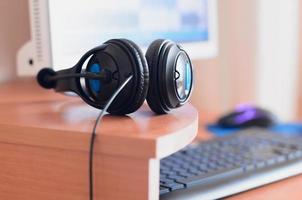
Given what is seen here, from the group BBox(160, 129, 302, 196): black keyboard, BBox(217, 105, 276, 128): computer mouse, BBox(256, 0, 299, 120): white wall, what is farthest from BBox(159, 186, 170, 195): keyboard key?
BBox(256, 0, 299, 120): white wall

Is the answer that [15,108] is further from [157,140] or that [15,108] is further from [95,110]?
[157,140]

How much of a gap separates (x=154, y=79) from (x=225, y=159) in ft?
0.75

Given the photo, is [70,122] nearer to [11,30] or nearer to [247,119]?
[11,30]

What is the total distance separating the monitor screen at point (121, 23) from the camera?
709 millimetres

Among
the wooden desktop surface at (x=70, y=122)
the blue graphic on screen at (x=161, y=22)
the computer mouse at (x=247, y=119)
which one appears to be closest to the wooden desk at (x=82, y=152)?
the wooden desktop surface at (x=70, y=122)

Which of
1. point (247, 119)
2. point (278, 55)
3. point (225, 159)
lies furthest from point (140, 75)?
point (278, 55)

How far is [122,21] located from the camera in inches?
32.7

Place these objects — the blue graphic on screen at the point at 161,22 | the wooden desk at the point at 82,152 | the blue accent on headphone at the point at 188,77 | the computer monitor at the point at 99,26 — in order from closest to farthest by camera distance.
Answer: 1. the wooden desk at the point at 82,152
2. the blue accent on headphone at the point at 188,77
3. the computer monitor at the point at 99,26
4. the blue graphic on screen at the point at 161,22

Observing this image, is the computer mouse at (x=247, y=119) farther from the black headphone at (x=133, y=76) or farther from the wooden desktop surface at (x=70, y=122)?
the black headphone at (x=133, y=76)

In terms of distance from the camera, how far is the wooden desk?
17.3 inches

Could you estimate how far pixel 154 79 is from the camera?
1.69 ft

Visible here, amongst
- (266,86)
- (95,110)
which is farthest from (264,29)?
(95,110)

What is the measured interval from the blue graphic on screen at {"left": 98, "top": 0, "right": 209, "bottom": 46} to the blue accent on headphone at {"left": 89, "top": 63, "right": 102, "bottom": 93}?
26 cm

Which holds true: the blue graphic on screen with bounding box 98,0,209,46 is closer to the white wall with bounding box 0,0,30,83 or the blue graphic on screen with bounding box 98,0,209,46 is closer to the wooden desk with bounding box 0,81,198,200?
the white wall with bounding box 0,0,30,83
